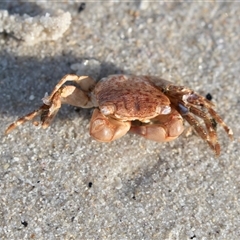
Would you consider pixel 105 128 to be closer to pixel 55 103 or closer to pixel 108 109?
pixel 108 109

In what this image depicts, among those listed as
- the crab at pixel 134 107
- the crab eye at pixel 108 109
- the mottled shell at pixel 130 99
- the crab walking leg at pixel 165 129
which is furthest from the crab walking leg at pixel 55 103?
the crab walking leg at pixel 165 129

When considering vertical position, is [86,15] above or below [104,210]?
above

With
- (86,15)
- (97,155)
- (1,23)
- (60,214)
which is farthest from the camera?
(86,15)

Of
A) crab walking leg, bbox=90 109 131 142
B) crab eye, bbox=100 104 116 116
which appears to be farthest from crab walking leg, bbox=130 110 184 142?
crab eye, bbox=100 104 116 116

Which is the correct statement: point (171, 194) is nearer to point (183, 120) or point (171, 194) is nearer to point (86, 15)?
point (183, 120)

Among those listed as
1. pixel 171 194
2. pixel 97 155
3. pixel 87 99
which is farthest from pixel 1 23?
pixel 171 194

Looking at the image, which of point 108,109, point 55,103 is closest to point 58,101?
point 55,103

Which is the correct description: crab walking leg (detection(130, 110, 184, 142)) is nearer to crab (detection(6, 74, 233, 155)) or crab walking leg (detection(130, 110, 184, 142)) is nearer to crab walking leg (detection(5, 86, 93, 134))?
crab (detection(6, 74, 233, 155))

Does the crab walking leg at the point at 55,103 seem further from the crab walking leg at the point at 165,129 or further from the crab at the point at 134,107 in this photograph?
the crab walking leg at the point at 165,129
